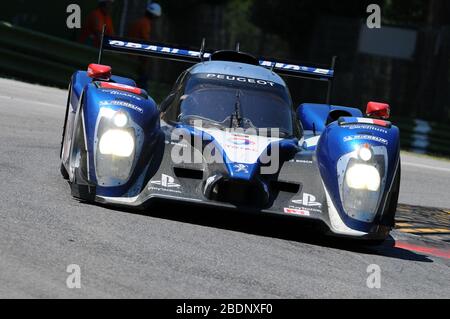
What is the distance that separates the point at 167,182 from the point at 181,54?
8.96 feet

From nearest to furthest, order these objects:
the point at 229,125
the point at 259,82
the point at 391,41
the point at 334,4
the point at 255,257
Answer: the point at 255,257, the point at 229,125, the point at 259,82, the point at 391,41, the point at 334,4

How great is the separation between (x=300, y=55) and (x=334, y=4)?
71.9 inches

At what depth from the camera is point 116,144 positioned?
7.99 metres

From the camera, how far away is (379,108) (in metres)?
9.47

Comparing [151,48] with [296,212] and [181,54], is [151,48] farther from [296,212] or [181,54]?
[296,212]

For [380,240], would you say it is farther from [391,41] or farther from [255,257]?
[391,41]

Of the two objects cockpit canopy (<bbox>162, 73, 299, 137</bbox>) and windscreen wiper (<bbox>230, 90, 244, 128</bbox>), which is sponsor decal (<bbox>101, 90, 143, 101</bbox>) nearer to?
cockpit canopy (<bbox>162, 73, 299, 137</bbox>)

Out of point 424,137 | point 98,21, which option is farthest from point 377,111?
point 424,137

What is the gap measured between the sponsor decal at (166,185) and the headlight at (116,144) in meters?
0.29

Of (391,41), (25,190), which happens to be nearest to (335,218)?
(25,190)

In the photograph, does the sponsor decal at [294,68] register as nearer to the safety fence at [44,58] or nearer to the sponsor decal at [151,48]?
the sponsor decal at [151,48]

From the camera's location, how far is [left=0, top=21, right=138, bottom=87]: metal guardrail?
17348 mm

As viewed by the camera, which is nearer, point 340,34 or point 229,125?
point 229,125

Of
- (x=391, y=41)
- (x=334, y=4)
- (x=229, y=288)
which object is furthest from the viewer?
(x=334, y=4)
